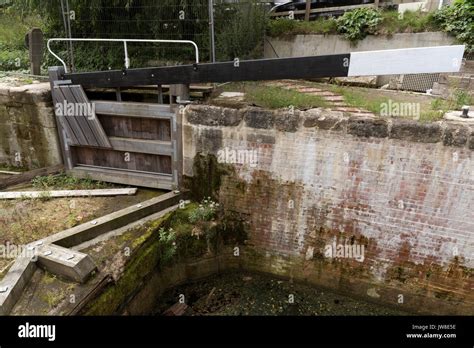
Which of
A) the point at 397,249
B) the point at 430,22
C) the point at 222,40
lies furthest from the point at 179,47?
the point at 397,249

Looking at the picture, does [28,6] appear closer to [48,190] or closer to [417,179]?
[48,190]

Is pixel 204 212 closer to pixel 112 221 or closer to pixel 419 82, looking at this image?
pixel 112 221

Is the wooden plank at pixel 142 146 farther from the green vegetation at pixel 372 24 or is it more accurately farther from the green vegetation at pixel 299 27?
the green vegetation at pixel 372 24

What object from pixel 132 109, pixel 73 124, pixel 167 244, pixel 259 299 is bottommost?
pixel 259 299

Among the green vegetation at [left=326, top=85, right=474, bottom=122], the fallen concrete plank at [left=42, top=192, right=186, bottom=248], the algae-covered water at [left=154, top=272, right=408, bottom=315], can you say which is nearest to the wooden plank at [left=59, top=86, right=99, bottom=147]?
the fallen concrete plank at [left=42, top=192, right=186, bottom=248]

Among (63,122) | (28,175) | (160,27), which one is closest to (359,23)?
(160,27)

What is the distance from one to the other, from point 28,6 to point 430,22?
37.3 ft

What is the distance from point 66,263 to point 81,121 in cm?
344

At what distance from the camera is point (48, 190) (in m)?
6.68

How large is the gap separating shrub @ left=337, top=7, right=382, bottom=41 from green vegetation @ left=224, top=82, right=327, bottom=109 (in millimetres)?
3551

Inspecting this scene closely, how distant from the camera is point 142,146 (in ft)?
21.2

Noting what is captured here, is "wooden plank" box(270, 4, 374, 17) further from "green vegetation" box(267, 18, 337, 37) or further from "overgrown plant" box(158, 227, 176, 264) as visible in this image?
"overgrown plant" box(158, 227, 176, 264)

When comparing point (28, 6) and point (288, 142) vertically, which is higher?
point (28, 6)

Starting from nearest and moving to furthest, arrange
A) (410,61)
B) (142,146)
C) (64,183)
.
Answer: (410,61), (142,146), (64,183)
